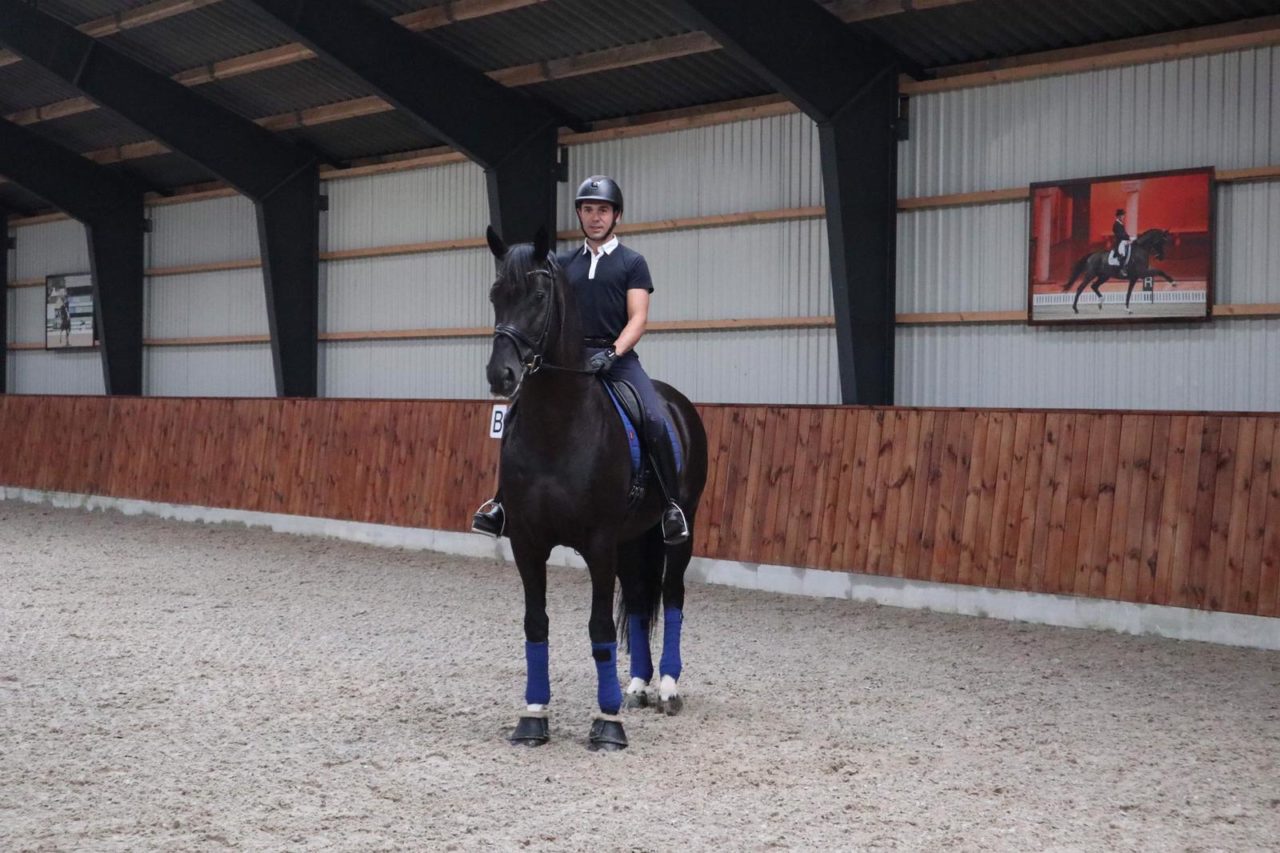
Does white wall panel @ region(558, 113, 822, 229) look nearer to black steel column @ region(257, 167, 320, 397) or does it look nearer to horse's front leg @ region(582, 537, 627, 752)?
black steel column @ region(257, 167, 320, 397)

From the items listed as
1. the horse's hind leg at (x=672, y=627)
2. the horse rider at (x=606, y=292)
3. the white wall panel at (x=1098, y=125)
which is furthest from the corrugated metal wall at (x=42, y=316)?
the horse rider at (x=606, y=292)

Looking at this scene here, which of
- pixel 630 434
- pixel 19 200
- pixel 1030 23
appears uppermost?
pixel 19 200

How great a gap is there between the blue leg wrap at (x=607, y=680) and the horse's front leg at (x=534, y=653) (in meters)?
0.22

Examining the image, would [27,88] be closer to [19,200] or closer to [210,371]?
[210,371]

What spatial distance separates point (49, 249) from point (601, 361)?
20289mm

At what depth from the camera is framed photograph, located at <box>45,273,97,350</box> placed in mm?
21922

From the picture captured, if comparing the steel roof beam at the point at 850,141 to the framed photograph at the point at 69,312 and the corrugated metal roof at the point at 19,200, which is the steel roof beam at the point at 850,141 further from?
the corrugated metal roof at the point at 19,200

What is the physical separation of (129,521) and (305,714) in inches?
408

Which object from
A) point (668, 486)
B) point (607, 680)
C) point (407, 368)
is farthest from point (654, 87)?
point (607, 680)

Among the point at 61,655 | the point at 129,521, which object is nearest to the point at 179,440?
the point at 129,521

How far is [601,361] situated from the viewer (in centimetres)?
549

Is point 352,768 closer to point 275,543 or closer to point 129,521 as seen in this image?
point 275,543

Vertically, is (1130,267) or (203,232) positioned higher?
(203,232)

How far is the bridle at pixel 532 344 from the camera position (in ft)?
16.5
